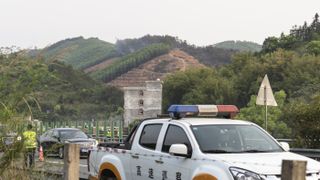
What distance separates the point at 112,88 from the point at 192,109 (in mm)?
122167

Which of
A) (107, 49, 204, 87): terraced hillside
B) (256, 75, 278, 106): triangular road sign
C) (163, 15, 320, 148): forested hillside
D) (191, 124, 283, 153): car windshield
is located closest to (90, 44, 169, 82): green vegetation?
(107, 49, 204, 87): terraced hillside

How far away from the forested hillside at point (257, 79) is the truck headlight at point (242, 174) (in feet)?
156

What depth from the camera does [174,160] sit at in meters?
9.16

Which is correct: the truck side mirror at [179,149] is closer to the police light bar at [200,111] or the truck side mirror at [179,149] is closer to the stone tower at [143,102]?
the police light bar at [200,111]

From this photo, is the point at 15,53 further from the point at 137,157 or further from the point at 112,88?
the point at 112,88

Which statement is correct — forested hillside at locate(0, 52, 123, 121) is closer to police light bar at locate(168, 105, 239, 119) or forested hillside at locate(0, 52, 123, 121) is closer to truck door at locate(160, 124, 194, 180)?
truck door at locate(160, 124, 194, 180)

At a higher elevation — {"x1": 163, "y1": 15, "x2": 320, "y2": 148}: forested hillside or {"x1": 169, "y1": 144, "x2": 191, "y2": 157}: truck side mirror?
{"x1": 163, "y1": 15, "x2": 320, "y2": 148}: forested hillside

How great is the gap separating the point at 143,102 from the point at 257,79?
5700cm

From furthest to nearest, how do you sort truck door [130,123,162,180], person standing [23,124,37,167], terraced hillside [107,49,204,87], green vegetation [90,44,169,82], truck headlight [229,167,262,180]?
terraced hillside [107,49,204,87], green vegetation [90,44,169,82], truck door [130,123,162,180], truck headlight [229,167,262,180], person standing [23,124,37,167]

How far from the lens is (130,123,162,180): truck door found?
9.77 metres

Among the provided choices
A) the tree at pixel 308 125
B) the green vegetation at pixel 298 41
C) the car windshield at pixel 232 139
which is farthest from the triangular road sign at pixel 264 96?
the green vegetation at pixel 298 41

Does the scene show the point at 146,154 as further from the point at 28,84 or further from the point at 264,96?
the point at 264,96

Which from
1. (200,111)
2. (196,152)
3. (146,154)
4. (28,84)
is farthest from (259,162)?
(28,84)

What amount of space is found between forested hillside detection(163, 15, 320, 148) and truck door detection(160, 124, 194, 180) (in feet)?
150
